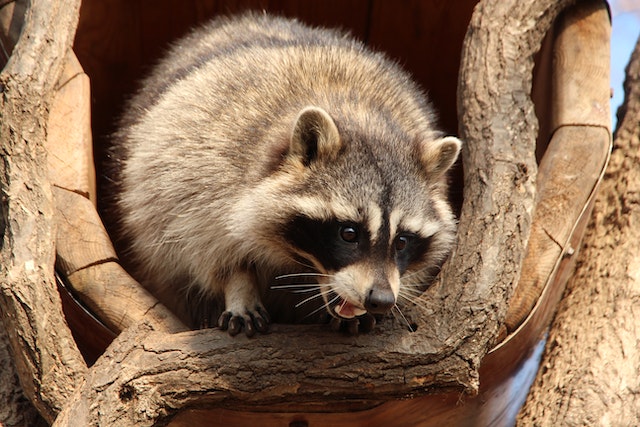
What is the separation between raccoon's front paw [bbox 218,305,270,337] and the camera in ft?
9.90

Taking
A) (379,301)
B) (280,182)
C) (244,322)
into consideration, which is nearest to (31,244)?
(244,322)

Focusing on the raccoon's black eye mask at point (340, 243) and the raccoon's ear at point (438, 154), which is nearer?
the raccoon's black eye mask at point (340, 243)

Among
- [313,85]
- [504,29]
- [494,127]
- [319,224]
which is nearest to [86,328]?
[319,224]

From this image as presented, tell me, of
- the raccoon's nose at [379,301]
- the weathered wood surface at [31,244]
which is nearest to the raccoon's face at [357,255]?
the raccoon's nose at [379,301]

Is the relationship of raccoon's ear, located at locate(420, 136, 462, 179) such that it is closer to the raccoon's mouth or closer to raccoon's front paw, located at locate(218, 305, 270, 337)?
the raccoon's mouth

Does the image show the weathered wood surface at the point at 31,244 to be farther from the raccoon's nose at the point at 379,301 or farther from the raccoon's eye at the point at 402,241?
the raccoon's eye at the point at 402,241

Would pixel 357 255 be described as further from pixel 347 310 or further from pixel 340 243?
pixel 347 310

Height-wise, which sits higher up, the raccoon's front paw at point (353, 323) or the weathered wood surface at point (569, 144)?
the weathered wood surface at point (569, 144)

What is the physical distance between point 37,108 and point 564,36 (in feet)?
8.36

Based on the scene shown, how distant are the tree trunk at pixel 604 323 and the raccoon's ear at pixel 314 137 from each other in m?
1.45

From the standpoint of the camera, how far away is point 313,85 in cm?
371

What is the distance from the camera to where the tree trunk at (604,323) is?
3438 mm

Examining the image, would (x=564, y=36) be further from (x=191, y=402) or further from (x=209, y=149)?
(x=191, y=402)

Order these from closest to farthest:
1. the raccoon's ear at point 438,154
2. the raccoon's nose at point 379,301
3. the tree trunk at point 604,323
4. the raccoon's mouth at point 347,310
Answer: the raccoon's nose at point 379,301 < the raccoon's mouth at point 347,310 < the raccoon's ear at point 438,154 < the tree trunk at point 604,323
